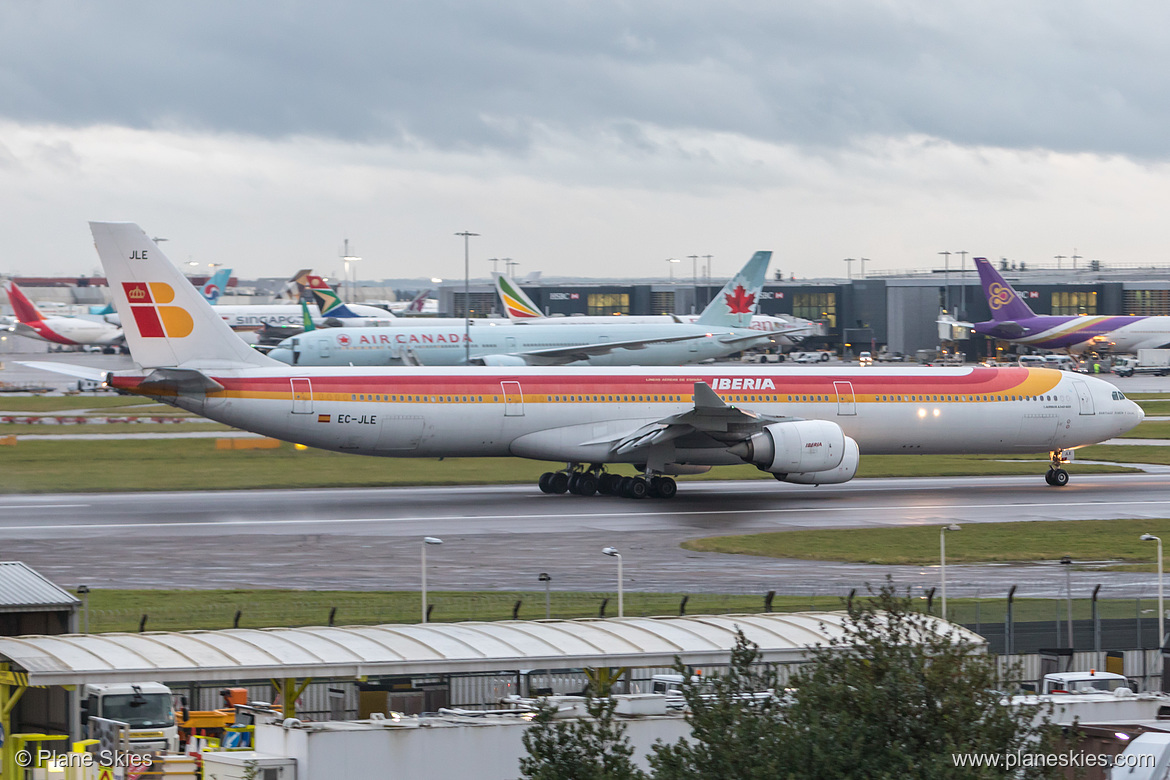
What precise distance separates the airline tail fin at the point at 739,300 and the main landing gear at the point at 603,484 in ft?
135

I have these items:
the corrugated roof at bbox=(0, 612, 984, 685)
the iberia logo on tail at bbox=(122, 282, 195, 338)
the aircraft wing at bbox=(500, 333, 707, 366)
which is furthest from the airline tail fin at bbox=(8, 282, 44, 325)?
the corrugated roof at bbox=(0, 612, 984, 685)

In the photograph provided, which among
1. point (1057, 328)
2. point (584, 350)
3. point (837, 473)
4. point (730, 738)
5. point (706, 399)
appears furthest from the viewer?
point (1057, 328)

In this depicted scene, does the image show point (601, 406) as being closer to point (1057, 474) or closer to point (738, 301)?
point (1057, 474)

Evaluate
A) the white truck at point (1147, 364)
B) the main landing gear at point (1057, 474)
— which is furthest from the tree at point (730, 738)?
the white truck at point (1147, 364)

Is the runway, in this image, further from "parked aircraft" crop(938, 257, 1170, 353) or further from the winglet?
"parked aircraft" crop(938, 257, 1170, 353)

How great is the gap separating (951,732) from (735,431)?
30.3 metres

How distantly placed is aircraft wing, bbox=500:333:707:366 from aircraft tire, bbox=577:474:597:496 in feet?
126

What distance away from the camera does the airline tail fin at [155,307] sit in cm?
3906

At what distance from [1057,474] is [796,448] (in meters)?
Answer: 11.8

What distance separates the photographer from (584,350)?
83125 mm

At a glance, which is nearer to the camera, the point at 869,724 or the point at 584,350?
the point at 869,724

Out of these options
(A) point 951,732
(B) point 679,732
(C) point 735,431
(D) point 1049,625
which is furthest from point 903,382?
(A) point 951,732

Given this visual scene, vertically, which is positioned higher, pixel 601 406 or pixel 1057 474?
pixel 601 406

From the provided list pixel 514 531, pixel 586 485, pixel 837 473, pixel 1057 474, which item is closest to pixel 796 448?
pixel 837 473
